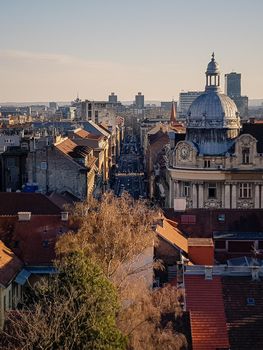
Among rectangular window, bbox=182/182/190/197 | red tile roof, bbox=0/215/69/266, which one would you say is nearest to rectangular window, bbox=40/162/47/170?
rectangular window, bbox=182/182/190/197

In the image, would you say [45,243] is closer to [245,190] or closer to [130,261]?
[130,261]

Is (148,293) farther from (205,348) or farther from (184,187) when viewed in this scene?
(184,187)

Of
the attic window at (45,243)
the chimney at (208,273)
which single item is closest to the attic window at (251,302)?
the chimney at (208,273)

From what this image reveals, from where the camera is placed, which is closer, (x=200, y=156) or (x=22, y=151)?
(x=200, y=156)

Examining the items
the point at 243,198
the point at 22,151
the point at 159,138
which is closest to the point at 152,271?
the point at 243,198

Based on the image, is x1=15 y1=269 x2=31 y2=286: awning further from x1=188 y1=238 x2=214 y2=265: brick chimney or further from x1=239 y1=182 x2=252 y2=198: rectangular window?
x1=239 y1=182 x2=252 y2=198: rectangular window

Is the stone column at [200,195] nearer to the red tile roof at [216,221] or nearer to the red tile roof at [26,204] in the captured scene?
the red tile roof at [216,221]
